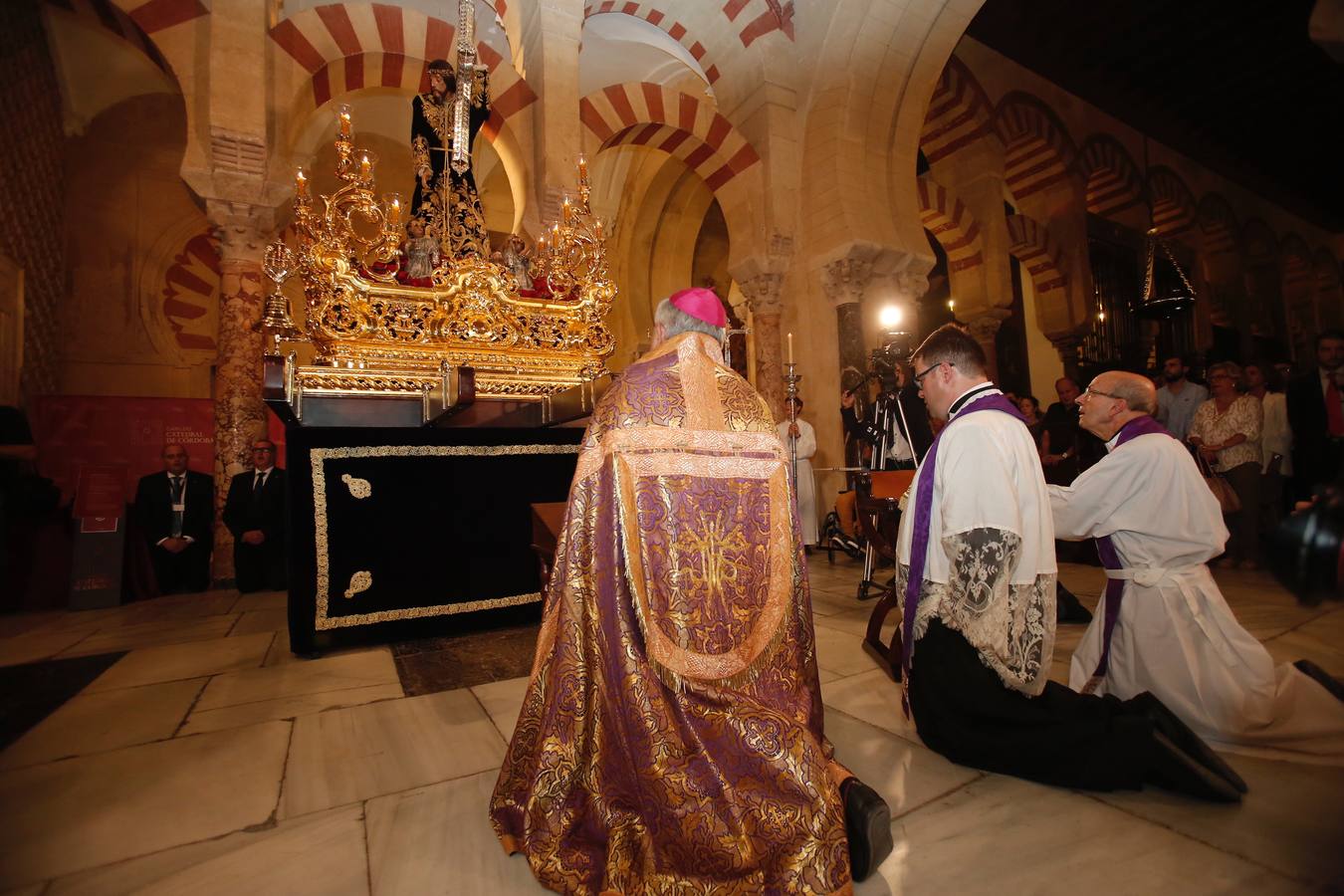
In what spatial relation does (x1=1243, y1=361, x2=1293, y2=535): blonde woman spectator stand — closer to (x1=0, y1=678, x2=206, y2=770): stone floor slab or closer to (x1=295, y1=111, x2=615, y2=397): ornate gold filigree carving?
(x1=295, y1=111, x2=615, y2=397): ornate gold filigree carving

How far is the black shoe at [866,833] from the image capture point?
1350mm

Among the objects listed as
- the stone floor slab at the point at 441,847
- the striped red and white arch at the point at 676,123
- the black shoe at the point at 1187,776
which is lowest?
the stone floor slab at the point at 441,847

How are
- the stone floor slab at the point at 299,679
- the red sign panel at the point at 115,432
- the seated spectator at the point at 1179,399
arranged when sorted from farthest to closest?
the red sign panel at the point at 115,432 → the seated spectator at the point at 1179,399 → the stone floor slab at the point at 299,679

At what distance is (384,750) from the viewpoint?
214 centimetres

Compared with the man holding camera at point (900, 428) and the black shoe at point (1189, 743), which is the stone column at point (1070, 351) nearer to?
the man holding camera at point (900, 428)

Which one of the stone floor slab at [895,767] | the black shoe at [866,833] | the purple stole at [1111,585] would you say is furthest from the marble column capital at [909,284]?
the black shoe at [866,833]

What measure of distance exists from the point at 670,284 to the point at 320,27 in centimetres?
803

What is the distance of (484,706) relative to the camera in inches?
99.4

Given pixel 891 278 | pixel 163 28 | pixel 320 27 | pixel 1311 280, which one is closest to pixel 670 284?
pixel 891 278

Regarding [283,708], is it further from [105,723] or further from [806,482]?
[806,482]

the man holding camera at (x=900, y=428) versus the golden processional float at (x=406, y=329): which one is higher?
the golden processional float at (x=406, y=329)

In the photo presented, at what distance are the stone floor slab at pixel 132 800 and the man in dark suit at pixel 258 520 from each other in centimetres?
364

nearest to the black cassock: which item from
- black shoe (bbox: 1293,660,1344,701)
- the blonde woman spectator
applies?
black shoe (bbox: 1293,660,1344,701)

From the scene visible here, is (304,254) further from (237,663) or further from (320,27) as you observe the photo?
(320,27)
